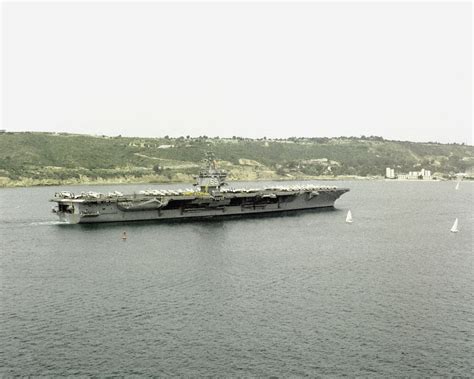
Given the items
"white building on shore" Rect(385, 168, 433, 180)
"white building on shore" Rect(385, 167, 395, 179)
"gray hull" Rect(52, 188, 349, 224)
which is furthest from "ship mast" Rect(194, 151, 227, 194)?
"white building on shore" Rect(385, 168, 433, 180)

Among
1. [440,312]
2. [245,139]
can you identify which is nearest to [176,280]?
[440,312]

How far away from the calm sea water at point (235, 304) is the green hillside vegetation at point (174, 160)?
80.2 meters

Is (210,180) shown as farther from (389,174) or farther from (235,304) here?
(389,174)

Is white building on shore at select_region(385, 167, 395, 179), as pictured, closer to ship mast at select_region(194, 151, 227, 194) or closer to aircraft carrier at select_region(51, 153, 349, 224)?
aircraft carrier at select_region(51, 153, 349, 224)

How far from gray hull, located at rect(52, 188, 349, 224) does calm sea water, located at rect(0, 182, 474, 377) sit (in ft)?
14.2

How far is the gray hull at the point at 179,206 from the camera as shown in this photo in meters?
47.7

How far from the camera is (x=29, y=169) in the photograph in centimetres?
11662

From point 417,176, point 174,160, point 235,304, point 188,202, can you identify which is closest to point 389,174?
point 417,176

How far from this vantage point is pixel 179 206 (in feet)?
169

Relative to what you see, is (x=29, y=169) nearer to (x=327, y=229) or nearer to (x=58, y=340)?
(x=327, y=229)

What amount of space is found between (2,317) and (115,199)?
26.5 m

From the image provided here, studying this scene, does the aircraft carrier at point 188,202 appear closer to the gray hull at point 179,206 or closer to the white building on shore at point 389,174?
the gray hull at point 179,206

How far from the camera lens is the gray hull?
47688mm

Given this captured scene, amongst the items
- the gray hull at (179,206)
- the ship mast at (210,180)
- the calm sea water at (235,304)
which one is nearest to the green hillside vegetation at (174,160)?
the ship mast at (210,180)
